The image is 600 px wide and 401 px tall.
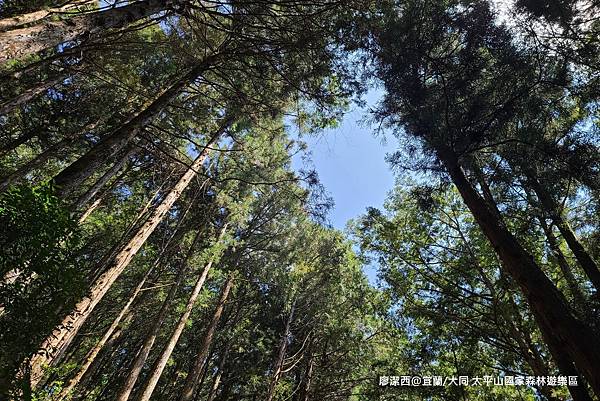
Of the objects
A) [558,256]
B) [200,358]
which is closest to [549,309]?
[558,256]

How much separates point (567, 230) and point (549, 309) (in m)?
3.91

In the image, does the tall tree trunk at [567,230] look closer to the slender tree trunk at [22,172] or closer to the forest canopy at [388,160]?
the forest canopy at [388,160]

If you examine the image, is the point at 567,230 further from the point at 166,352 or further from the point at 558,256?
the point at 166,352

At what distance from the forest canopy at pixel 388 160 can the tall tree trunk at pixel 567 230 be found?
4 cm

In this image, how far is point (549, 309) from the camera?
4.18 m

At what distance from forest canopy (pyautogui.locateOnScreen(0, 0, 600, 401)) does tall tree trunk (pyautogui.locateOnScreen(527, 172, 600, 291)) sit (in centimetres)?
4

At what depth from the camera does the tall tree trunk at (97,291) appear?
4.19 m

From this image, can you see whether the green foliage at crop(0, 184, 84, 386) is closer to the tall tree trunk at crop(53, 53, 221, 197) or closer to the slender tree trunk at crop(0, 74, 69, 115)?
the tall tree trunk at crop(53, 53, 221, 197)

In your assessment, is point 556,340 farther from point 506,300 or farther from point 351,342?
point 351,342

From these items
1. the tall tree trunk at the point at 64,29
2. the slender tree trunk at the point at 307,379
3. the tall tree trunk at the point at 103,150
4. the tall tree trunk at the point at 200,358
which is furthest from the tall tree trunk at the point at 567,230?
the tall tree trunk at the point at 200,358

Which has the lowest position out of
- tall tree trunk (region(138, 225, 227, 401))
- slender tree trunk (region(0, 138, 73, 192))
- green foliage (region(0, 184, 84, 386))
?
green foliage (region(0, 184, 84, 386))

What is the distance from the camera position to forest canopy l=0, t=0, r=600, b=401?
155 inches

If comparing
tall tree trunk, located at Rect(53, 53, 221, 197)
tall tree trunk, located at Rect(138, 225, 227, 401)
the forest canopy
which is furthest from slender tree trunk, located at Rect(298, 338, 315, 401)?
tall tree trunk, located at Rect(53, 53, 221, 197)

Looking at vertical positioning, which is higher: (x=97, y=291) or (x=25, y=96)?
(x=25, y=96)
